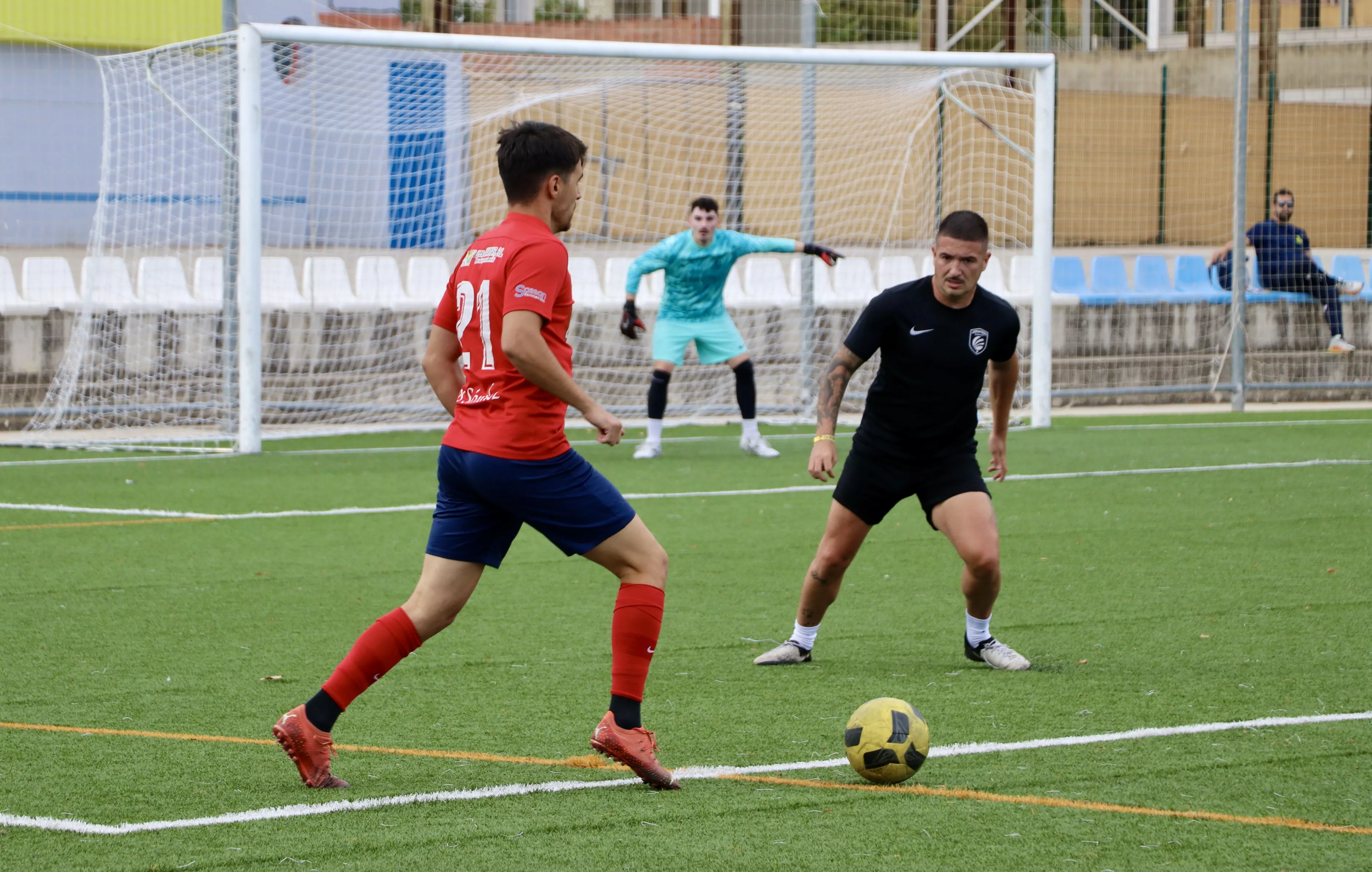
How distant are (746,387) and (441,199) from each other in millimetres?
4865

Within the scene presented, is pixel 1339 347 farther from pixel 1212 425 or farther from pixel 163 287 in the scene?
pixel 163 287

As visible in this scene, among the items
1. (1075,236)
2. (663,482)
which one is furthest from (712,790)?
(1075,236)

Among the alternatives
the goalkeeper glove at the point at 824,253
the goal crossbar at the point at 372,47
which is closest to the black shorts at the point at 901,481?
the goalkeeper glove at the point at 824,253

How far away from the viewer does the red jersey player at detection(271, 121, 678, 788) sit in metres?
4.23

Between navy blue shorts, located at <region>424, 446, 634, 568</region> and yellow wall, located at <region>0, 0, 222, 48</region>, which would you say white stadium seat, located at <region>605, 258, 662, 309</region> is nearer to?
yellow wall, located at <region>0, 0, 222, 48</region>

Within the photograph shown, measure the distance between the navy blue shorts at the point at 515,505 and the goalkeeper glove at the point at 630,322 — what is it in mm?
8026

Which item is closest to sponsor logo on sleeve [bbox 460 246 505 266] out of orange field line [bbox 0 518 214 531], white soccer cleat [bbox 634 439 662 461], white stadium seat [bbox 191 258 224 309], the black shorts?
the black shorts

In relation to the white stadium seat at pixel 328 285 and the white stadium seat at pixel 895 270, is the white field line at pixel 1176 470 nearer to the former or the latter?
the white stadium seat at pixel 895 270

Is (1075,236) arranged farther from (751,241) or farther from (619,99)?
(751,241)

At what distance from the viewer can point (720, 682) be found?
5.73 m

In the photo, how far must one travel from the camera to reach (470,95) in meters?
15.6

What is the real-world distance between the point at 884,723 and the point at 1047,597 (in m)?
3.18

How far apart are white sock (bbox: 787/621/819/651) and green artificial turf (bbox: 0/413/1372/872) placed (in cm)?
18

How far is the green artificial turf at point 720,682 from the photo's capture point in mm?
3869
